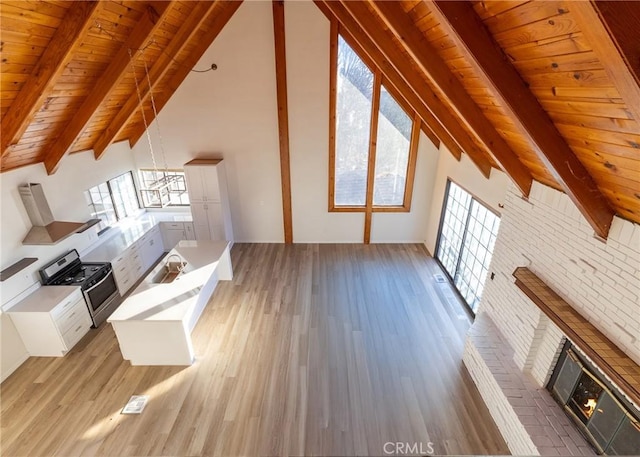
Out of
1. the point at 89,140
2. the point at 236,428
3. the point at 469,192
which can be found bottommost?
the point at 236,428

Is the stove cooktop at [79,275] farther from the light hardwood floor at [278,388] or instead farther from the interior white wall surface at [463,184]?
the interior white wall surface at [463,184]

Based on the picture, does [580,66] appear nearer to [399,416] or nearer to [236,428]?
[399,416]

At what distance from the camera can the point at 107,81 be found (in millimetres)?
3785

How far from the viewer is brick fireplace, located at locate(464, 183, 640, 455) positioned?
232 cm

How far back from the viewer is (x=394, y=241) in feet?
23.4

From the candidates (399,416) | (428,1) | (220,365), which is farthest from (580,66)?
(220,365)

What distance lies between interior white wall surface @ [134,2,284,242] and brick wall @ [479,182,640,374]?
454 cm

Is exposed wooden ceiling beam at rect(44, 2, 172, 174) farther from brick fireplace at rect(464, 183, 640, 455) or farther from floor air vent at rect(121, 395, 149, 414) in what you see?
brick fireplace at rect(464, 183, 640, 455)

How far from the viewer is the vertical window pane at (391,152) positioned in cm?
605

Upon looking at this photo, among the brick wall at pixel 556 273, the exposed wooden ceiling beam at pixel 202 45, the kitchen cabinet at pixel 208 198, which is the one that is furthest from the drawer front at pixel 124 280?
the brick wall at pixel 556 273

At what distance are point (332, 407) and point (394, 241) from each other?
438 centimetres

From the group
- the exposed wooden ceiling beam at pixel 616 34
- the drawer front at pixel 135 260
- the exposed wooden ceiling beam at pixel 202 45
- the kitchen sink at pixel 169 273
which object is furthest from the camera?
the drawer front at pixel 135 260

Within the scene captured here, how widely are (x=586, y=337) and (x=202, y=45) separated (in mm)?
6854

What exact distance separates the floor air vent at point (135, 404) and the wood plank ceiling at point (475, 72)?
3.16m
